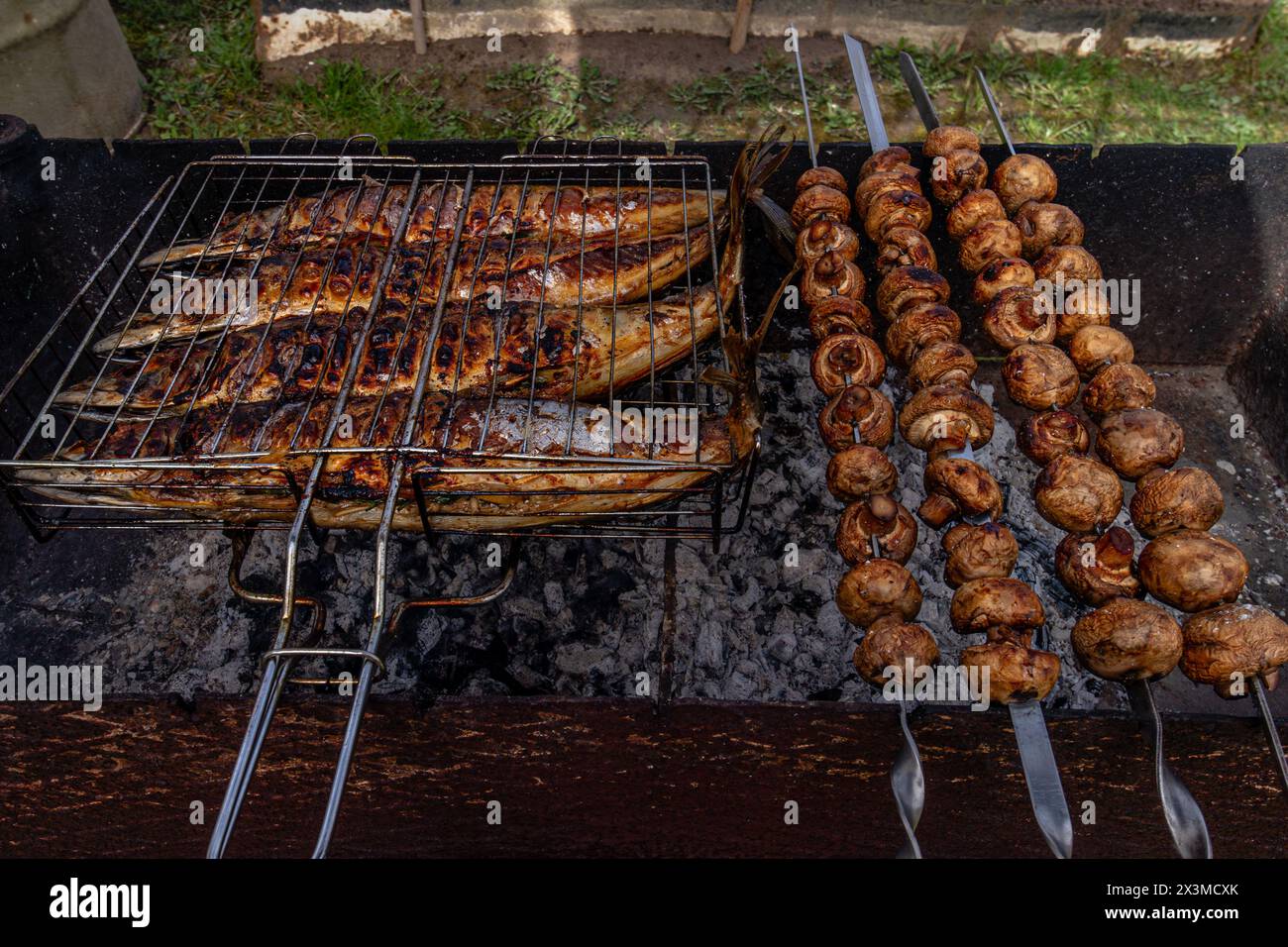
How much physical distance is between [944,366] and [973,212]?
1066mm

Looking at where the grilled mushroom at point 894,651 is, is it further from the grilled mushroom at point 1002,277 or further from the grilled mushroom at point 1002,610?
the grilled mushroom at point 1002,277

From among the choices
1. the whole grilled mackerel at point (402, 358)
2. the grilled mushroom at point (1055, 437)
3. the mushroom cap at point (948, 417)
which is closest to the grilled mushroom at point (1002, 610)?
the mushroom cap at point (948, 417)

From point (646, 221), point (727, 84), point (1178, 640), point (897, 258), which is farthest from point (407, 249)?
point (727, 84)

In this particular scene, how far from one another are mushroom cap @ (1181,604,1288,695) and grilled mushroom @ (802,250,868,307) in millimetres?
1863

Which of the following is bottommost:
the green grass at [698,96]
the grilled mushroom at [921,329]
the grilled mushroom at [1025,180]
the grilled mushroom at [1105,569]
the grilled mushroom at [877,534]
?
the grilled mushroom at [1105,569]

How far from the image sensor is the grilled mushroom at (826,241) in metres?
3.60

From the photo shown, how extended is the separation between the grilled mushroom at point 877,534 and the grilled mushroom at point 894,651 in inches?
12.2

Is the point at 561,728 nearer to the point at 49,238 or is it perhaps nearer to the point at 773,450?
the point at 773,450

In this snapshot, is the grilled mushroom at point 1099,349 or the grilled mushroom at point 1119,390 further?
the grilled mushroom at point 1099,349

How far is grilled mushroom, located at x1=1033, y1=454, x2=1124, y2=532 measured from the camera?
2822 mm

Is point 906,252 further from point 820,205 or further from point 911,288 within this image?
point 820,205

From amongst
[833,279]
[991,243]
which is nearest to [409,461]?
[833,279]
